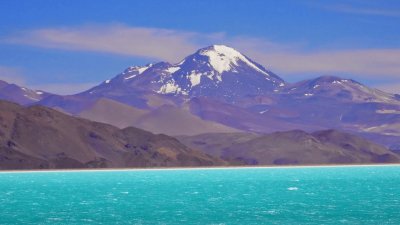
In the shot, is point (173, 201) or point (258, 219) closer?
point (258, 219)

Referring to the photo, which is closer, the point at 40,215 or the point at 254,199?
the point at 40,215

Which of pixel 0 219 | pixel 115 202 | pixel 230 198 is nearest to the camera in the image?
pixel 0 219

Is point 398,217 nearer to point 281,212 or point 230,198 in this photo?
point 281,212

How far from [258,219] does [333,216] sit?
8.31 metres

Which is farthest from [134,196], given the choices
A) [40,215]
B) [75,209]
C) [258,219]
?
[258,219]

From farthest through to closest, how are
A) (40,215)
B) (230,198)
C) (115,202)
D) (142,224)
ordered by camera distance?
(230,198) → (115,202) → (40,215) → (142,224)

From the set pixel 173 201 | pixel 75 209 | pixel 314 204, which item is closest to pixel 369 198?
pixel 314 204

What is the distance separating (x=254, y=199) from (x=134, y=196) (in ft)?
69.0

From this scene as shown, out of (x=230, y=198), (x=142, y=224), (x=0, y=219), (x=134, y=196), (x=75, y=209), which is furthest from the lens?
(x=134, y=196)

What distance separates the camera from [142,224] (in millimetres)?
81688

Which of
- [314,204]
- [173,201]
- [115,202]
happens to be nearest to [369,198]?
[314,204]

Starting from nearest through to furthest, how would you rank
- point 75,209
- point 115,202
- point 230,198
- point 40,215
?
1. point 40,215
2. point 75,209
3. point 115,202
4. point 230,198

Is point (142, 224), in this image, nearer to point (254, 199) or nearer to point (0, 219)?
point (0, 219)

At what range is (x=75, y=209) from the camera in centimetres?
10306
